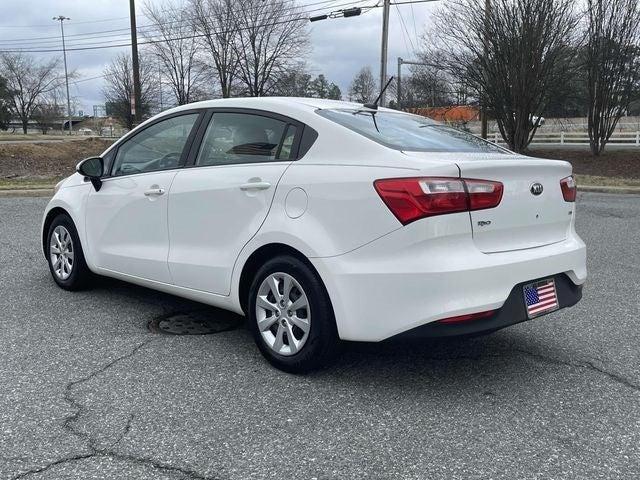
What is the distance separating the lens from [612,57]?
2147cm

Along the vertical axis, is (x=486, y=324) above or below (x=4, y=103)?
below

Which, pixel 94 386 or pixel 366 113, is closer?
pixel 94 386

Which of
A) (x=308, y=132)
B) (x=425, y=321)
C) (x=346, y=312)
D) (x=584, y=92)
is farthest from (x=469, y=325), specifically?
(x=584, y=92)

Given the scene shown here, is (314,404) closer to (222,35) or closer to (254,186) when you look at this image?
(254,186)

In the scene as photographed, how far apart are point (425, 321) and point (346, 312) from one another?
423 millimetres

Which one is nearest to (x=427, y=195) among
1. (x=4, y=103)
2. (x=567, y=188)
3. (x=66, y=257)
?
(x=567, y=188)

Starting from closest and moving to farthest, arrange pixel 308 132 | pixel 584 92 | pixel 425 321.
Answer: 1. pixel 425 321
2. pixel 308 132
3. pixel 584 92

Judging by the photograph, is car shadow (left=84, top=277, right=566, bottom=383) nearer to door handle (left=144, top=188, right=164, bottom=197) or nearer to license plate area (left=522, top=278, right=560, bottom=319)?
license plate area (left=522, top=278, right=560, bottom=319)

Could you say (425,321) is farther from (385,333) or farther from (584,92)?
(584,92)

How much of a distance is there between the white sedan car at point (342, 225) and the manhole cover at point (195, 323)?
0.97 ft

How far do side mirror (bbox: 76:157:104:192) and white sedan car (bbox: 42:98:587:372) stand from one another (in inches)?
18.2

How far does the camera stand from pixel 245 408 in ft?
10.3

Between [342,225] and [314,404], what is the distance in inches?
37.5

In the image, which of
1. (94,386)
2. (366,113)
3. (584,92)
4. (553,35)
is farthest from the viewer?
(584,92)
